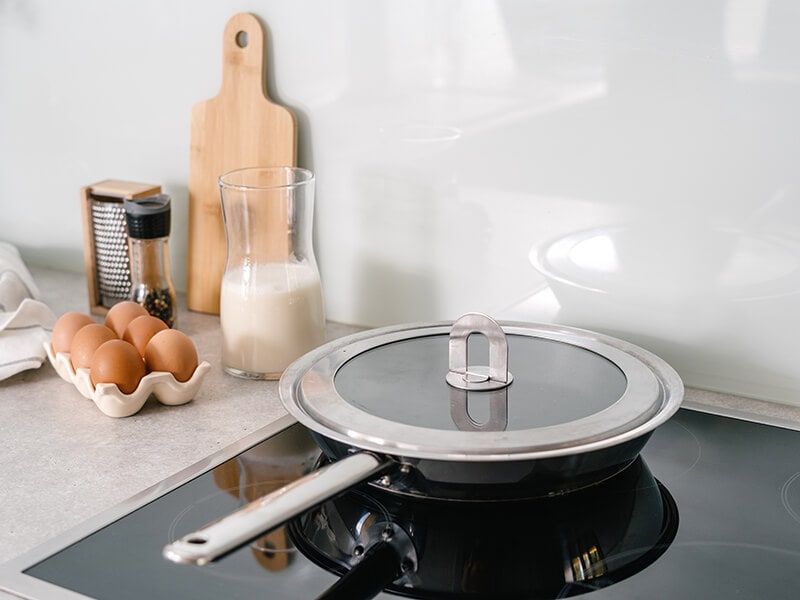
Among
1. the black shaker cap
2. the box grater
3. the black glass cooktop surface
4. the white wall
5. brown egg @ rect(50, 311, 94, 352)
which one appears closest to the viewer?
the black glass cooktop surface

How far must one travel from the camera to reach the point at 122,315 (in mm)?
1133

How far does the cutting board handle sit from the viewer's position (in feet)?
4.03

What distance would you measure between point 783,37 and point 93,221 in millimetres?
912

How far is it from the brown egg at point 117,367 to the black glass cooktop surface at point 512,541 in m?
0.16

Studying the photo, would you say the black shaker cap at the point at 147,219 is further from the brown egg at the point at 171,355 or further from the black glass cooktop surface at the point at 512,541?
the black glass cooktop surface at the point at 512,541

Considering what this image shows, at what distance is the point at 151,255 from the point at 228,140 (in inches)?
7.2

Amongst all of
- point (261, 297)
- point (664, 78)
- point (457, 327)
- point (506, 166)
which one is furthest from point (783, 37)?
point (261, 297)

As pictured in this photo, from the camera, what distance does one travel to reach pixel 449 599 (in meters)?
0.69

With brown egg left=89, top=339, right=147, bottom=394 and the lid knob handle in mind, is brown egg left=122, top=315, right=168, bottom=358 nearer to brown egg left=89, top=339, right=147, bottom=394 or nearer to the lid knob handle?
brown egg left=89, top=339, right=147, bottom=394

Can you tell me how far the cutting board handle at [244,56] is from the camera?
1.23 meters

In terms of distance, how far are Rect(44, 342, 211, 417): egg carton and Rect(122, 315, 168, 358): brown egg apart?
5 centimetres

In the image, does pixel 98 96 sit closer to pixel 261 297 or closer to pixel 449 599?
pixel 261 297

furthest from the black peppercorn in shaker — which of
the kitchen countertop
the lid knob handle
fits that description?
the lid knob handle

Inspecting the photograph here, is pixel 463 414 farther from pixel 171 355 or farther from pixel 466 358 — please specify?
pixel 171 355
